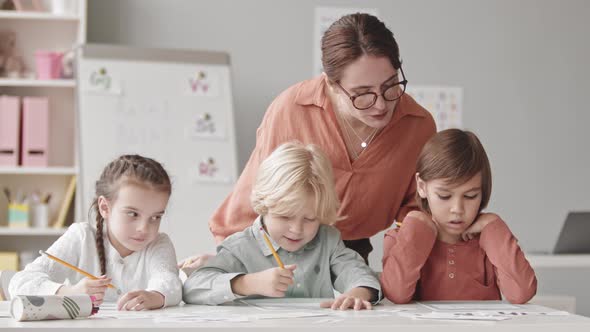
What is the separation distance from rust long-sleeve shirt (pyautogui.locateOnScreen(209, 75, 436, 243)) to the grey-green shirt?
0.20 metres

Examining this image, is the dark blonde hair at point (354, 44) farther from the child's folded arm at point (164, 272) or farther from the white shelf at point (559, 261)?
the white shelf at point (559, 261)

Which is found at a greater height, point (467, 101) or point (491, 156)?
point (467, 101)

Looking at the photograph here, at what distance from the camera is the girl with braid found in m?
1.74

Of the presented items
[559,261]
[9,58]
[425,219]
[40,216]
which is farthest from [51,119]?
[425,219]

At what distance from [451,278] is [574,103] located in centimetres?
307

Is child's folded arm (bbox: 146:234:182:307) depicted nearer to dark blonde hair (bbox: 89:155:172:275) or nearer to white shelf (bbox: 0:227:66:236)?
dark blonde hair (bbox: 89:155:172:275)

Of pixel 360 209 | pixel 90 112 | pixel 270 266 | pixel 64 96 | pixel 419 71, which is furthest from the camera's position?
pixel 419 71

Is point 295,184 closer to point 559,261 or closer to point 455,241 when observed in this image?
point 455,241

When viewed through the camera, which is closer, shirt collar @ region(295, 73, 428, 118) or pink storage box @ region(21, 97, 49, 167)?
shirt collar @ region(295, 73, 428, 118)

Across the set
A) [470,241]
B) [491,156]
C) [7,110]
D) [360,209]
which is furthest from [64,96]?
[470,241]

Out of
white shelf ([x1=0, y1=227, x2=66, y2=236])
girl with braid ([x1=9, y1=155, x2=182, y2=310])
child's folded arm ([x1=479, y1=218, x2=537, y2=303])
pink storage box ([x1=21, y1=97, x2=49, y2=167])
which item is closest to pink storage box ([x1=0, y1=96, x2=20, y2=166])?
pink storage box ([x1=21, y1=97, x2=49, y2=167])

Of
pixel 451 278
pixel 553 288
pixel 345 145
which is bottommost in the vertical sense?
pixel 553 288

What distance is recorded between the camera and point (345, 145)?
206cm

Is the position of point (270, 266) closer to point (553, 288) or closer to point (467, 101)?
point (553, 288)
